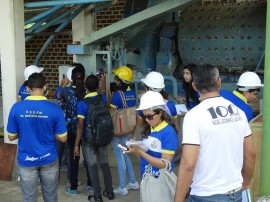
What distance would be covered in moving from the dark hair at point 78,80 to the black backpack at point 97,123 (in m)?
0.29

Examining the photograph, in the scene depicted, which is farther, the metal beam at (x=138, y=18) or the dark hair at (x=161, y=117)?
the metal beam at (x=138, y=18)

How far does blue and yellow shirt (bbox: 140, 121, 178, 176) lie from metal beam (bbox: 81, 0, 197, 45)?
2.81m

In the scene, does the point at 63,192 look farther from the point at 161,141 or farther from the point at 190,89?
the point at 161,141

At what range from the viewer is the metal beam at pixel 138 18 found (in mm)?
5965

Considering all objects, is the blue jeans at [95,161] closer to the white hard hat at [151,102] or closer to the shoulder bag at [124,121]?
the shoulder bag at [124,121]

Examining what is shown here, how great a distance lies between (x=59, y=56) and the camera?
975 centimetres

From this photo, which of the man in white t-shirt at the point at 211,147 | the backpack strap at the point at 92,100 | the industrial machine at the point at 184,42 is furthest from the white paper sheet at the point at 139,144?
the industrial machine at the point at 184,42

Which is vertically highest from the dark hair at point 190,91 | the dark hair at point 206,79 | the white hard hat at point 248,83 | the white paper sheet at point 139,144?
the dark hair at point 206,79

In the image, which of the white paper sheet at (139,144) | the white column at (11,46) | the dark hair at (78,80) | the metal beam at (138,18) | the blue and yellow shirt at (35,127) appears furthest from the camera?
the white column at (11,46)

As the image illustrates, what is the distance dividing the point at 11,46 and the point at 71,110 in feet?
4.66

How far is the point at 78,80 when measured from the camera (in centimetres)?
529

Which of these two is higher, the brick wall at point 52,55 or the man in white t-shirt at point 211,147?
the brick wall at point 52,55

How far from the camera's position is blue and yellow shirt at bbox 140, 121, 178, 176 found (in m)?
3.40

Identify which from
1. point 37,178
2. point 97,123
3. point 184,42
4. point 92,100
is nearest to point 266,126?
point 97,123
